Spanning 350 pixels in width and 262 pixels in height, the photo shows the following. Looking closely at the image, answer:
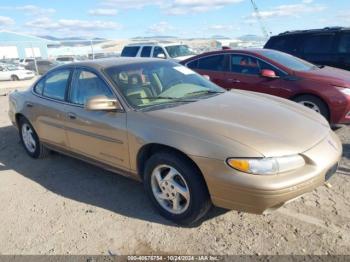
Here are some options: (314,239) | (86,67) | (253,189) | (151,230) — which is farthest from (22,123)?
(314,239)

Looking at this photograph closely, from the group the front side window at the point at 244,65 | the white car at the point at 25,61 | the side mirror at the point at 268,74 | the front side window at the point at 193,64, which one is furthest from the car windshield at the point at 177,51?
the white car at the point at 25,61

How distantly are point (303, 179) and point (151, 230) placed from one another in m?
1.48

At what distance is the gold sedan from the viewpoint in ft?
9.05

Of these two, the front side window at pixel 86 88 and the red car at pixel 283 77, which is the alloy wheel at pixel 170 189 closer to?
the front side window at pixel 86 88

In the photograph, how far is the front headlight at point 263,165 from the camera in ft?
8.84

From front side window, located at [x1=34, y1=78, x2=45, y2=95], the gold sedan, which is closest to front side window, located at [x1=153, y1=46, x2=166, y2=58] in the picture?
front side window, located at [x1=34, y1=78, x2=45, y2=95]

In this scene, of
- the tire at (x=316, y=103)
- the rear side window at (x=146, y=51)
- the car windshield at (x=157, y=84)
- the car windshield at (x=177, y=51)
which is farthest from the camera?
the car windshield at (x=177, y=51)

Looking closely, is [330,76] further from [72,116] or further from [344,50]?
[72,116]

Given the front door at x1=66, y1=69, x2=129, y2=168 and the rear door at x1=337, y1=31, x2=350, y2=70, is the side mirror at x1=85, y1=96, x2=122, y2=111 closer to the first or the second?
the front door at x1=66, y1=69, x2=129, y2=168

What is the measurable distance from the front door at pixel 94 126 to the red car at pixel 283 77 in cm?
335

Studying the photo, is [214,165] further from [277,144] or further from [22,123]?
[22,123]

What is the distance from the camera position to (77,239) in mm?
3201

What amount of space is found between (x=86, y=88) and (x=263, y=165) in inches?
93.9

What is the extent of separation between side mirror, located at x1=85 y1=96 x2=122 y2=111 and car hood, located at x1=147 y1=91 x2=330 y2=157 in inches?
17.3
